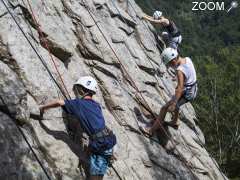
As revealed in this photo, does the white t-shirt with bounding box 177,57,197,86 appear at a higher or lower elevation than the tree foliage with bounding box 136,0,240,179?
higher

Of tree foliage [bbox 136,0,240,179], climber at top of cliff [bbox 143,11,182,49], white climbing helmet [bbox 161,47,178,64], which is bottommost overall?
tree foliage [bbox 136,0,240,179]

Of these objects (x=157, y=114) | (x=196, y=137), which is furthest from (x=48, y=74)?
(x=196, y=137)

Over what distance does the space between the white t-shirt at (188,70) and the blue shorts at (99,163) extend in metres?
2.95

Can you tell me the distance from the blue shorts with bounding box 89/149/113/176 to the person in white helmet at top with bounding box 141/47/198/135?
2584 mm

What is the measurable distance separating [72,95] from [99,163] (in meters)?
1.74

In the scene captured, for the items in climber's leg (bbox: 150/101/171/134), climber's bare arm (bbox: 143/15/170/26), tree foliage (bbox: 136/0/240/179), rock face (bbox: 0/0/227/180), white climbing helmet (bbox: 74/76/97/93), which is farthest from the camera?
tree foliage (bbox: 136/0/240/179)

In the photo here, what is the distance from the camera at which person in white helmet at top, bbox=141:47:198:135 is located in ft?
29.7

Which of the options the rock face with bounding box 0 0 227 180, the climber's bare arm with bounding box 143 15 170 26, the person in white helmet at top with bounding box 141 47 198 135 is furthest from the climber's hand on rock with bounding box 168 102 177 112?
the climber's bare arm with bounding box 143 15 170 26

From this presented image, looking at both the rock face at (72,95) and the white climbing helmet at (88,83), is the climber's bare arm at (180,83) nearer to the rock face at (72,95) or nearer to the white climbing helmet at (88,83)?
the rock face at (72,95)

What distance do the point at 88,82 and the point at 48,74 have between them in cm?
111

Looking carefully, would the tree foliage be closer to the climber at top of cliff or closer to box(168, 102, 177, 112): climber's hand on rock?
the climber at top of cliff

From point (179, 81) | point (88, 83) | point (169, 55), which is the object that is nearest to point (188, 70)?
point (179, 81)

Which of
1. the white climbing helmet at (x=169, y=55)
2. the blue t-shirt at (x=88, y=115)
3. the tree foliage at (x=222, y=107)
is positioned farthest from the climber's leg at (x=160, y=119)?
the tree foliage at (x=222, y=107)

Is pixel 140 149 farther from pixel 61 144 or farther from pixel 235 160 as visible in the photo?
pixel 235 160
